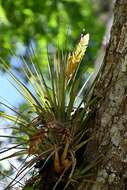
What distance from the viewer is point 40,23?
24.7 ft

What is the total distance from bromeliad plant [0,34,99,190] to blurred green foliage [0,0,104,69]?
13.6ft

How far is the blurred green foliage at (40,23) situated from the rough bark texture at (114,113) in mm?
4180

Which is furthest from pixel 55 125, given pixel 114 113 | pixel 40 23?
pixel 40 23

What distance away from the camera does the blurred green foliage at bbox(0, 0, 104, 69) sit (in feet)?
22.7

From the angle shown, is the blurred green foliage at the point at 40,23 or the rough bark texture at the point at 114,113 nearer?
the rough bark texture at the point at 114,113

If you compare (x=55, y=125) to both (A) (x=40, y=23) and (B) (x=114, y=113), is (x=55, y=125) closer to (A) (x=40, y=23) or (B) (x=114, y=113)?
(B) (x=114, y=113)

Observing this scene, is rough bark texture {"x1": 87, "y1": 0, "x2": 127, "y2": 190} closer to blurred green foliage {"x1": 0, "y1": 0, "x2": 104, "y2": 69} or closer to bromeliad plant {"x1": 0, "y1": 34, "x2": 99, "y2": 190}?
bromeliad plant {"x1": 0, "y1": 34, "x2": 99, "y2": 190}

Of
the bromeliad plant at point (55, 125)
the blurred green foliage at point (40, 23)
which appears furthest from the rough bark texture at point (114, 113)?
the blurred green foliage at point (40, 23)

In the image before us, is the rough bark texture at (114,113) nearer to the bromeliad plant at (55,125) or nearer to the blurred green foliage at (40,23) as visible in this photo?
the bromeliad plant at (55,125)

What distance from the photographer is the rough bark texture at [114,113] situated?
2.04 meters

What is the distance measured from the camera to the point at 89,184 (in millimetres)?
2064

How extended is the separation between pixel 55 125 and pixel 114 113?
203 millimetres

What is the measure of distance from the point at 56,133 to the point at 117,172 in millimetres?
236

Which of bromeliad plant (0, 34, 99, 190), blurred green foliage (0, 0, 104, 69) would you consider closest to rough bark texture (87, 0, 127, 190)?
bromeliad plant (0, 34, 99, 190)
